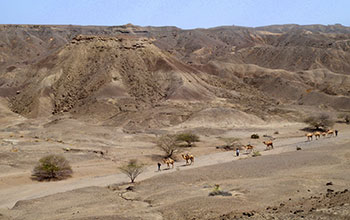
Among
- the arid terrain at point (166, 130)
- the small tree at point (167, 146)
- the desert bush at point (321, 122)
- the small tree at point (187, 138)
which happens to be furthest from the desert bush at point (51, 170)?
the desert bush at point (321, 122)

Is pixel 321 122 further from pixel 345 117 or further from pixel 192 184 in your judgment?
pixel 192 184

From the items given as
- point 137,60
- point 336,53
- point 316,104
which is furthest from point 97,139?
point 336,53

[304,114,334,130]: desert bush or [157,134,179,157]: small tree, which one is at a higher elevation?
[304,114,334,130]: desert bush

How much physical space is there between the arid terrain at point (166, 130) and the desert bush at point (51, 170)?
0.99m

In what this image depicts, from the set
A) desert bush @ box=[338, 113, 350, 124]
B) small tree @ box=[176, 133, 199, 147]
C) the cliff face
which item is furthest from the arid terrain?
→ small tree @ box=[176, 133, 199, 147]

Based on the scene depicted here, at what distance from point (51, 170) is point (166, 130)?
25719 mm

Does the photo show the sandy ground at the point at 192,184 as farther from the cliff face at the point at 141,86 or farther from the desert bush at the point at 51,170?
the cliff face at the point at 141,86

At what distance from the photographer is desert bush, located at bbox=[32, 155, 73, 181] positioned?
2559cm

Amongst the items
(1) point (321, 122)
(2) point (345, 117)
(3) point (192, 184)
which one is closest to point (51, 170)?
(3) point (192, 184)

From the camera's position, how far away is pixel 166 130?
50.2m

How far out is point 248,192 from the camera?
15312 mm

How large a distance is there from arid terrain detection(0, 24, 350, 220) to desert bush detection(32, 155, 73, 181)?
3.25ft

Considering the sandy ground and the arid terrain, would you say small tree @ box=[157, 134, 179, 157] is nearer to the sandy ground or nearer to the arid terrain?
the arid terrain

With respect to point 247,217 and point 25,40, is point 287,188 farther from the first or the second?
point 25,40
